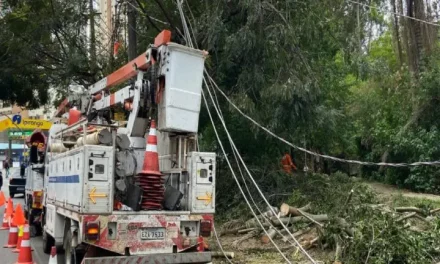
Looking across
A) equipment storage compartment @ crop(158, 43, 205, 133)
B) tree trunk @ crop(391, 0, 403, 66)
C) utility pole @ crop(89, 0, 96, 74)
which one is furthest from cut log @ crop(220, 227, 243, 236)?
tree trunk @ crop(391, 0, 403, 66)

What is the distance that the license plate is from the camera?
6.84 meters

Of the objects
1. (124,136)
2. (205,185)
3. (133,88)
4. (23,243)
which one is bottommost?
(23,243)

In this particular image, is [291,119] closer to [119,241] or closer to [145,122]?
[145,122]

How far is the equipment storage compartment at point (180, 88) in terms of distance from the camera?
710 cm

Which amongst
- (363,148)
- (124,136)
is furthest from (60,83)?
(363,148)

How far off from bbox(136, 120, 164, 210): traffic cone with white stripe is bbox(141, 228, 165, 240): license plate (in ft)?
1.30

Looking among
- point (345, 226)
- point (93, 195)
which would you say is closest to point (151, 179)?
point (93, 195)

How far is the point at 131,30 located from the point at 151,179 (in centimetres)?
856

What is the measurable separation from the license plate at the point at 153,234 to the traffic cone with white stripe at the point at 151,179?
0.40 meters

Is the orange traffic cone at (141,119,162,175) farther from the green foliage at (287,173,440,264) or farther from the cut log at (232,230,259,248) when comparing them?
the cut log at (232,230,259,248)

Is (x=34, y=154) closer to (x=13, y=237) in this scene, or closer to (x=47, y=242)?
(x=13, y=237)

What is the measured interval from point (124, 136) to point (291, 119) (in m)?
5.97

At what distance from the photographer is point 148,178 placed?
723 centimetres

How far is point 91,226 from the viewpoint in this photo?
6.52 meters
